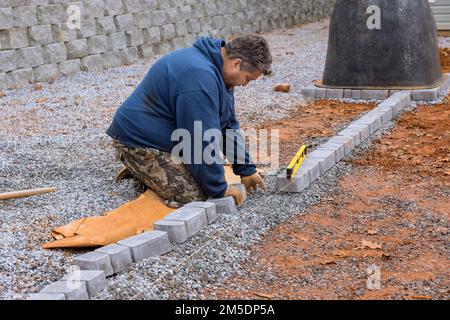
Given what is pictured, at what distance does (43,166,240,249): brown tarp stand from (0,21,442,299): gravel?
7 cm

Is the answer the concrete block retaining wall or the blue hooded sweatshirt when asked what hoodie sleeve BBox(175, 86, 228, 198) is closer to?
the blue hooded sweatshirt

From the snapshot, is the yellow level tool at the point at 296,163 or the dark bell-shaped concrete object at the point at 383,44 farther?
the dark bell-shaped concrete object at the point at 383,44

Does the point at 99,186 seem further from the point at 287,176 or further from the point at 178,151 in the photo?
the point at 287,176

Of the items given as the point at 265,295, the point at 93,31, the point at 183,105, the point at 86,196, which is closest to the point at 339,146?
the point at 183,105

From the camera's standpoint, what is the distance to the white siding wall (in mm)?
16375

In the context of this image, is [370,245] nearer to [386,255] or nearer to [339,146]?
[386,255]

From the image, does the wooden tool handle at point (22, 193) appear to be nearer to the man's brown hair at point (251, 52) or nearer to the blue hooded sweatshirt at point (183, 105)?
the blue hooded sweatshirt at point (183, 105)

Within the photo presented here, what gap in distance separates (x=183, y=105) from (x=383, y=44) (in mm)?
5026

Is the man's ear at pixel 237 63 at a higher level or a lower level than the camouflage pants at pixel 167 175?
higher

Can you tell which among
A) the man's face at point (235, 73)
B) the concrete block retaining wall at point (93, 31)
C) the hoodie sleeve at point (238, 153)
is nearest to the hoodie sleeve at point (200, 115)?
the man's face at point (235, 73)

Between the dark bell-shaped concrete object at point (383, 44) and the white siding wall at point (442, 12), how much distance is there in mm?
8022

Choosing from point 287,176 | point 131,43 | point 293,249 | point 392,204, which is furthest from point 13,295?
point 131,43

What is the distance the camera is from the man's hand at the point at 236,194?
456cm

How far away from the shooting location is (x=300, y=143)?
6617mm
